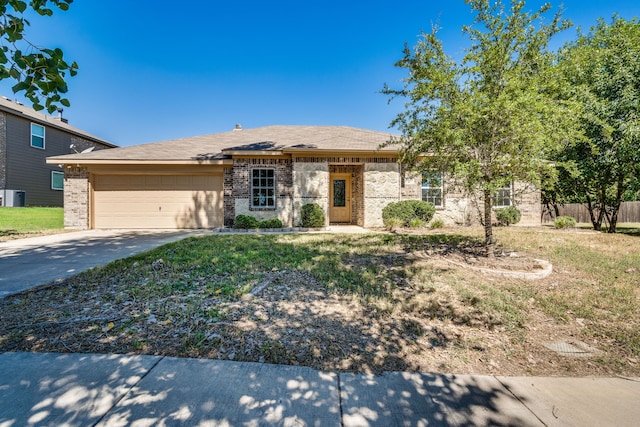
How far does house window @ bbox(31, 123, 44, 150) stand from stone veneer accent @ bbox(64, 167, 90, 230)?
31.3 ft

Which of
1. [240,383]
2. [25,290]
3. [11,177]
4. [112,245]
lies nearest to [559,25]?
[240,383]

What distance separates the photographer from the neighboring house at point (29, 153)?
16031 mm

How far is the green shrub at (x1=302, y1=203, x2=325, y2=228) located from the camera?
37.7 ft

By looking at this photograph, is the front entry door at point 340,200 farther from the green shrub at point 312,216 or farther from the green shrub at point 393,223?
the green shrub at point 393,223

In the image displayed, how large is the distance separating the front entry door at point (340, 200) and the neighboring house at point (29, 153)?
1655 centimetres

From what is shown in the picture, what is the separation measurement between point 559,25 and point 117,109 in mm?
Result: 19594

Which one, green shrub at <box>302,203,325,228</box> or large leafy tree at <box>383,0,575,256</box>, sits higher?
large leafy tree at <box>383,0,575,256</box>

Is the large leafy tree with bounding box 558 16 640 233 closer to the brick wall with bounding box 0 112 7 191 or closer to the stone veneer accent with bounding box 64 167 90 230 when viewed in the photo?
the stone veneer accent with bounding box 64 167 90 230

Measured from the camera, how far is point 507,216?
12484 mm

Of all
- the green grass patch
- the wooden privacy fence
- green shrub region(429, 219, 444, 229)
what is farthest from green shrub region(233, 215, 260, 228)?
the wooden privacy fence

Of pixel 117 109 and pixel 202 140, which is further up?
pixel 117 109

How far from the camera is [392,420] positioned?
6.49 ft

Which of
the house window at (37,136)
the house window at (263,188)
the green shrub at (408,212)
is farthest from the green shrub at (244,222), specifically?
the house window at (37,136)

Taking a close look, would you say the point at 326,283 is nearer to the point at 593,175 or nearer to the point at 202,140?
the point at 593,175
